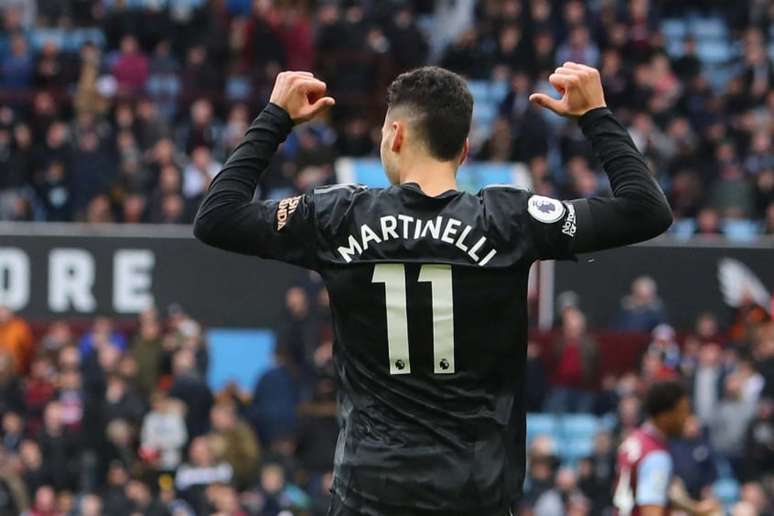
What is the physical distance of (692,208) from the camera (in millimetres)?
20703

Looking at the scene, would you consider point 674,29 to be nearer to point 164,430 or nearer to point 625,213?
point 164,430

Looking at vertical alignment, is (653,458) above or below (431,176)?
below

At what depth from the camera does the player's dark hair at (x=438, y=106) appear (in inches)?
175

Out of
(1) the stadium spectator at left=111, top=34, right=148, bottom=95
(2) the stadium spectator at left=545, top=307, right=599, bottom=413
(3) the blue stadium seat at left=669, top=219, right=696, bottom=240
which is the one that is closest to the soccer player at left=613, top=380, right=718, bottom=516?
(2) the stadium spectator at left=545, top=307, right=599, bottom=413

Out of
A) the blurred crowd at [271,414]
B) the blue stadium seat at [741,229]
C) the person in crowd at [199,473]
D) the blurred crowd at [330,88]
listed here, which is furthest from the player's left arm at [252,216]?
the blue stadium seat at [741,229]

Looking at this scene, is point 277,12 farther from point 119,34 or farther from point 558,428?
point 558,428

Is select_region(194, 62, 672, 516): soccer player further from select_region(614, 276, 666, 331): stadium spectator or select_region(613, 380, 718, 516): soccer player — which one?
select_region(614, 276, 666, 331): stadium spectator

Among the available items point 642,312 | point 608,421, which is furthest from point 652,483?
point 642,312

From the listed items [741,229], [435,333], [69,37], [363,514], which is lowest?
[363,514]

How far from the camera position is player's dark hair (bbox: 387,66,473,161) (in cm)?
443

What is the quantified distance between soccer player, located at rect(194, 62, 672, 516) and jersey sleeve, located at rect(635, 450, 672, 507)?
12.1 feet

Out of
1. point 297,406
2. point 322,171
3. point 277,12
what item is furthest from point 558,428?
point 277,12

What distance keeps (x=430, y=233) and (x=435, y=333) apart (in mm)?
245

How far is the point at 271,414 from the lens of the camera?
16.9 metres
